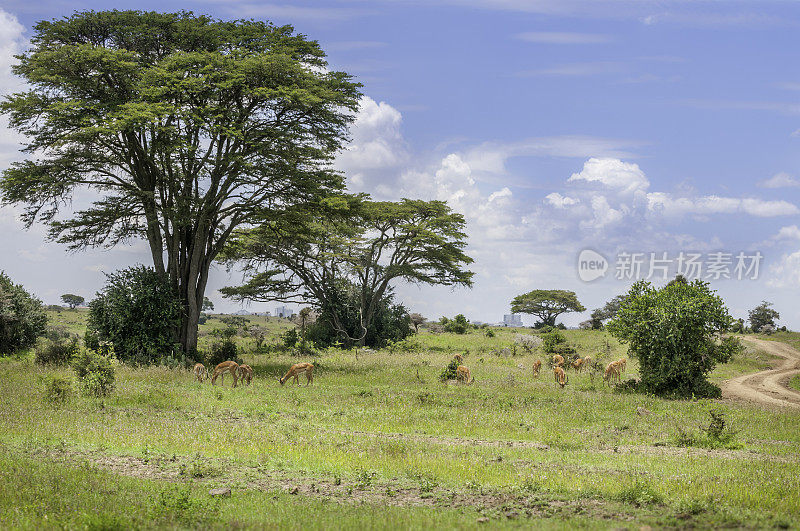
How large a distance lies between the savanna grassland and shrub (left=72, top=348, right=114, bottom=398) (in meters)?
0.43

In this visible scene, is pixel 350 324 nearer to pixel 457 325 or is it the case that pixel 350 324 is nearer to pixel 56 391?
pixel 457 325

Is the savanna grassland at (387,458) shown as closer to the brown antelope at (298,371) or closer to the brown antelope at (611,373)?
the brown antelope at (298,371)

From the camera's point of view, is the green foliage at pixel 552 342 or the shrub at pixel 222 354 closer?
the shrub at pixel 222 354

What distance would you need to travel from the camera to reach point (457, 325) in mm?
55062

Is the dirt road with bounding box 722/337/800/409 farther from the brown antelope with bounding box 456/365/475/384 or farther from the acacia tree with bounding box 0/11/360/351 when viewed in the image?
the acacia tree with bounding box 0/11/360/351

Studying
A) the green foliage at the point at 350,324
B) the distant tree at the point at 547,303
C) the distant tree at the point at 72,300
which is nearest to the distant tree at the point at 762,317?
the distant tree at the point at 547,303

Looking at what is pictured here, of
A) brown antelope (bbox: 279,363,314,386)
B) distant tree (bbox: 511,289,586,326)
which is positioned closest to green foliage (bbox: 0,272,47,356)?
brown antelope (bbox: 279,363,314,386)

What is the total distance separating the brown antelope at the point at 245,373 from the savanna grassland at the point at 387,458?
746 millimetres

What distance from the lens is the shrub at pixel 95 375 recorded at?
672 inches

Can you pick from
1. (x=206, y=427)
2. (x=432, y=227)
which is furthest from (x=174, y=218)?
(x=432, y=227)

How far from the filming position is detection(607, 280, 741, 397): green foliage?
20.5 meters

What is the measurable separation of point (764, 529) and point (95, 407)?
14706mm

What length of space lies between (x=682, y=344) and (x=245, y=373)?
49.6ft

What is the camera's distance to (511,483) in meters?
8.93
